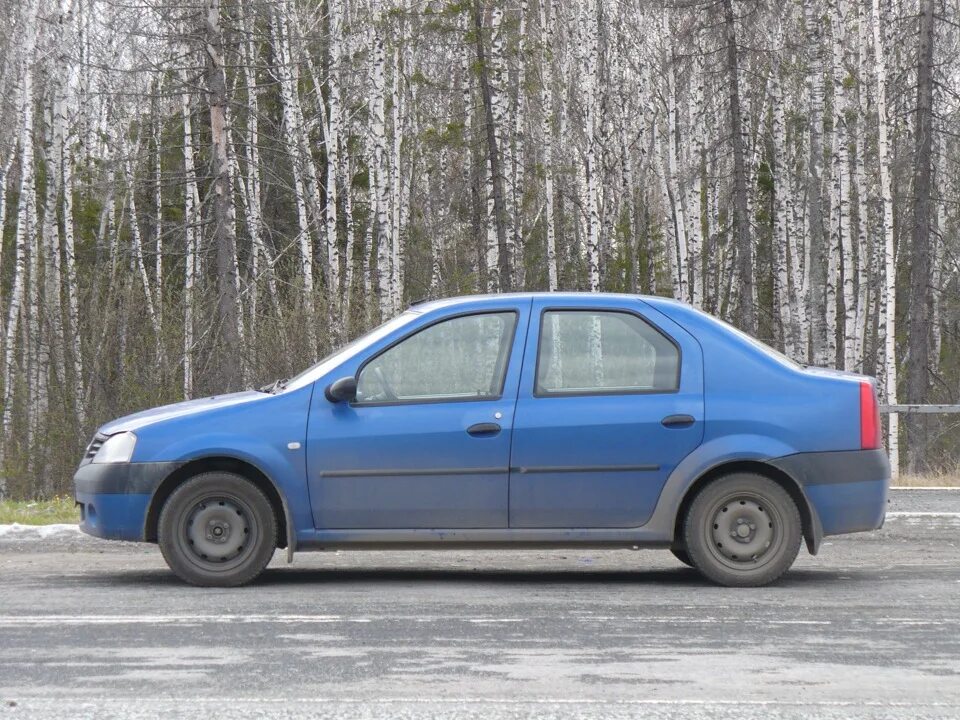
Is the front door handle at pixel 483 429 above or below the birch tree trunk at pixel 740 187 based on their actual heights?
below

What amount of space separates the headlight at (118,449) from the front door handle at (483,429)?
1.97 m

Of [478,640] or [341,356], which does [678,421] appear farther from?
[478,640]

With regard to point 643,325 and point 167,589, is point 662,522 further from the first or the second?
point 167,589

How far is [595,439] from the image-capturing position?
25.7 feet

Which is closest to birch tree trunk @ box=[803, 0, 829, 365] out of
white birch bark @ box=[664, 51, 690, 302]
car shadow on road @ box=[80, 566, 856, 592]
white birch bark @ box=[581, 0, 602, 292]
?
white birch bark @ box=[664, 51, 690, 302]

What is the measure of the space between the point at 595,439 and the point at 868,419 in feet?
5.38

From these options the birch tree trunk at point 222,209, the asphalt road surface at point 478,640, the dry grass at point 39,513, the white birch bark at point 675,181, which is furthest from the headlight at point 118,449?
the white birch bark at point 675,181

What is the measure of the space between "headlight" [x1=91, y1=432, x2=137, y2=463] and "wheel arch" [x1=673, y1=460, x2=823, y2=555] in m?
3.21

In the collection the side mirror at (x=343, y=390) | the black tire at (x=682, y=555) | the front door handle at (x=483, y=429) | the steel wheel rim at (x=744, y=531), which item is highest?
the side mirror at (x=343, y=390)

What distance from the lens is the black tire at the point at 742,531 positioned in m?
7.93

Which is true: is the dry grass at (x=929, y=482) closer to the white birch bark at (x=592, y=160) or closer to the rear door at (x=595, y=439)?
the rear door at (x=595, y=439)

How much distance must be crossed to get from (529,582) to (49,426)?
46.3 ft

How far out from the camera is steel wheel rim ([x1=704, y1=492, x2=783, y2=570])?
7.95 meters

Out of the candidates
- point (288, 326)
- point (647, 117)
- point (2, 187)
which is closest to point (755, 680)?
point (288, 326)
